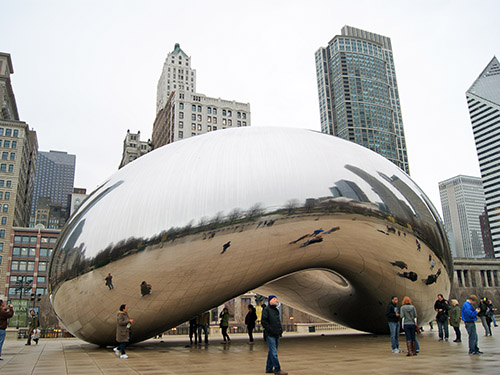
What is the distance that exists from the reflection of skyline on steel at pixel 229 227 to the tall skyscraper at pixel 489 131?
18929cm

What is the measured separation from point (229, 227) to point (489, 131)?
200 m

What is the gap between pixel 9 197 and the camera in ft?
300

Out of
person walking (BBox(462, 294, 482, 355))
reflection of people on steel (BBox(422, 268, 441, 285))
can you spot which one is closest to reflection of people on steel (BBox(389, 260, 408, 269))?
reflection of people on steel (BBox(422, 268, 441, 285))

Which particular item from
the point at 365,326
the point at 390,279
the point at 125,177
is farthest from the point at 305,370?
the point at 365,326

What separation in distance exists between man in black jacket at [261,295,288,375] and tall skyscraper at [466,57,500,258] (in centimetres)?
19396

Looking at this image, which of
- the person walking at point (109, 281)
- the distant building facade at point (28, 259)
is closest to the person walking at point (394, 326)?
the person walking at point (109, 281)

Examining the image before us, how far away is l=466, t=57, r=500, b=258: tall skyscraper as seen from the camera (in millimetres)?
179875

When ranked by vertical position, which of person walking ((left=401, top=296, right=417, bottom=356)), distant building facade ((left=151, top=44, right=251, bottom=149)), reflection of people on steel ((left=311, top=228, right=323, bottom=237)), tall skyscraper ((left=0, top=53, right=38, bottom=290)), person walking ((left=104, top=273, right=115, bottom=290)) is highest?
distant building facade ((left=151, top=44, right=251, bottom=149))

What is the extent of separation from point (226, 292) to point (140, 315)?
2.11m

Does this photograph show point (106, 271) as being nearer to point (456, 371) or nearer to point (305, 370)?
point (305, 370)

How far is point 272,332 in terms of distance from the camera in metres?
7.52

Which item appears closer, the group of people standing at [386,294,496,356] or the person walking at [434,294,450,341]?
the group of people standing at [386,294,496,356]

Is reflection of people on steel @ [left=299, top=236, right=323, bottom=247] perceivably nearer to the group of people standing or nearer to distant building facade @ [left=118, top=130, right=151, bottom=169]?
the group of people standing

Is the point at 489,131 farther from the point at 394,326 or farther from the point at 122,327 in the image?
the point at 122,327
